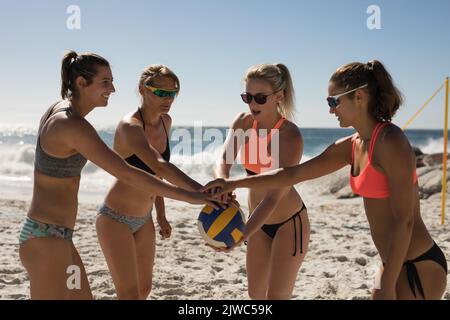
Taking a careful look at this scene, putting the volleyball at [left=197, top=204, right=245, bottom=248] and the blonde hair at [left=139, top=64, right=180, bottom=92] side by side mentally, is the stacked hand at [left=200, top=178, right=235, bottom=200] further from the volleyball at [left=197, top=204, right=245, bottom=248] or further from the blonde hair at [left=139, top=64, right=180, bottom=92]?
the blonde hair at [left=139, top=64, right=180, bottom=92]

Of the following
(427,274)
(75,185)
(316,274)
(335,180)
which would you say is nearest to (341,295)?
(316,274)

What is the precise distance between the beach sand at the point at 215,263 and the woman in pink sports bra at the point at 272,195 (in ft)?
5.73

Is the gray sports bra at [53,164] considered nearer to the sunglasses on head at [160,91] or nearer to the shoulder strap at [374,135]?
the sunglasses on head at [160,91]

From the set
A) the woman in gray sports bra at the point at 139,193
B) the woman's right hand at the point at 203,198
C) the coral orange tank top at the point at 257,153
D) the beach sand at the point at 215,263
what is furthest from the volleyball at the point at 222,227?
the beach sand at the point at 215,263

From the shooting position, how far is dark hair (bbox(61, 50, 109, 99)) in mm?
3008

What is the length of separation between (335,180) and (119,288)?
11.2 metres

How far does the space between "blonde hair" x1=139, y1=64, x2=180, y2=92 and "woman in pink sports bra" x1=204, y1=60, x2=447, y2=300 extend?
128cm

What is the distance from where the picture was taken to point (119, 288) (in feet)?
11.1

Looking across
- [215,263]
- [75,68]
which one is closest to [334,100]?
[75,68]

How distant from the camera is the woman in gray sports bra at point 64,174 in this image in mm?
2758

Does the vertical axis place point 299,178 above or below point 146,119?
below

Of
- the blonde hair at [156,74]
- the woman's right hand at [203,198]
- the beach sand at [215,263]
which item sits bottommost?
the beach sand at [215,263]

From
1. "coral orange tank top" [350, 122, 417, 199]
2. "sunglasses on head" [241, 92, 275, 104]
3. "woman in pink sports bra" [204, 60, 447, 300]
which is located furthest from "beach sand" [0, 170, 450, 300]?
"coral orange tank top" [350, 122, 417, 199]

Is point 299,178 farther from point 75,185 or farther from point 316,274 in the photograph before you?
point 316,274
